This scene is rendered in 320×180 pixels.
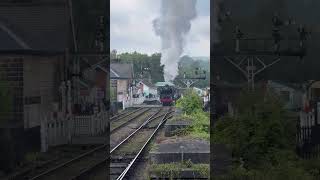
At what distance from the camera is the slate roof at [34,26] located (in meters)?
5.03

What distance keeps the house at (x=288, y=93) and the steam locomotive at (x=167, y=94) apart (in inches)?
44.8

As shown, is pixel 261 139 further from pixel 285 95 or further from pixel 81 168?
pixel 81 168

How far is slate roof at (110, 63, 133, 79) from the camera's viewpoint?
5418 mm

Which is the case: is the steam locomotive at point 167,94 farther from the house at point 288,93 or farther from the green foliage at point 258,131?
the house at point 288,93

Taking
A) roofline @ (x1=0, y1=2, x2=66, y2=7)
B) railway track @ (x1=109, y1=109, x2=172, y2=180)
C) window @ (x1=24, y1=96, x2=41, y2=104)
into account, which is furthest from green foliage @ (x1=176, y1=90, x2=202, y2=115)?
roofline @ (x1=0, y1=2, x2=66, y2=7)

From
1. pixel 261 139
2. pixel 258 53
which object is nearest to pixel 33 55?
pixel 258 53

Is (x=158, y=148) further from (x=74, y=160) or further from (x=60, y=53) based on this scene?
(x=60, y=53)

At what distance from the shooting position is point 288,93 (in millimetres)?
5172

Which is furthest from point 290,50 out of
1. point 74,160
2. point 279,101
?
point 74,160

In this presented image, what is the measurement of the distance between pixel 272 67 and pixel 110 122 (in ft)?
6.62

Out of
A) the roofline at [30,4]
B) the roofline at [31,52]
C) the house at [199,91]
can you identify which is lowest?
the house at [199,91]

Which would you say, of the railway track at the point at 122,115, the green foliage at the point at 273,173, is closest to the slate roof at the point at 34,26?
the railway track at the point at 122,115

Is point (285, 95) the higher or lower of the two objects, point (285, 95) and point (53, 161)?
the higher

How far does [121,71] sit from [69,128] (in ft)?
3.08
